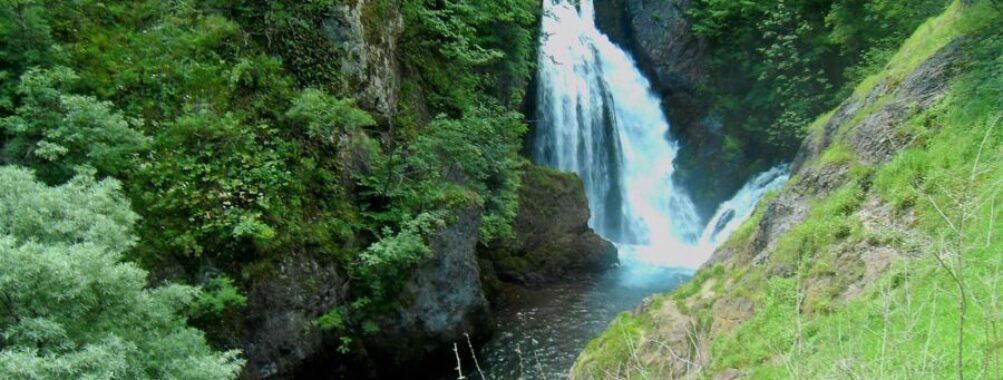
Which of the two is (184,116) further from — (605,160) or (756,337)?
(605,160)

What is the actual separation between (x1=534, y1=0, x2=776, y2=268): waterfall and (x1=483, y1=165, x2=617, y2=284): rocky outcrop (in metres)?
2.03

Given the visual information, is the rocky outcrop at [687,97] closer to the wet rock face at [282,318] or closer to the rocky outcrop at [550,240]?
the rocky outcrop at [550,240]

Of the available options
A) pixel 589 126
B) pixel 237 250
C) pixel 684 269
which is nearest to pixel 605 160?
pixel 589 126

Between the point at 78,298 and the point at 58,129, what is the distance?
274 cm

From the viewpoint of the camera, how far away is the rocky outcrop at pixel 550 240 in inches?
663

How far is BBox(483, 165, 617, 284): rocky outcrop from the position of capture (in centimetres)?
1683

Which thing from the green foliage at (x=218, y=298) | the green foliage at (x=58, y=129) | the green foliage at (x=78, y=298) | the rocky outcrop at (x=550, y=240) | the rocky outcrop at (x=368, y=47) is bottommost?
the rocky outcrop at (x=550, y=240)

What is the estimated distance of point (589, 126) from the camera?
22.5 meters

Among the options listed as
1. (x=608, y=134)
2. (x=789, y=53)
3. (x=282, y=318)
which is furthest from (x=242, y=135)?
(x=789, y=53)

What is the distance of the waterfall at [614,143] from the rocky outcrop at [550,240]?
2.03 m

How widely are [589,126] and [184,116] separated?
51.5ft

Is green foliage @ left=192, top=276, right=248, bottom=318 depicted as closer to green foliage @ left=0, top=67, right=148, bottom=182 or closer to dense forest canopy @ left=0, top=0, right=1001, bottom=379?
dense forest canopy @ left=0, top=0, right=1001, bottom=379

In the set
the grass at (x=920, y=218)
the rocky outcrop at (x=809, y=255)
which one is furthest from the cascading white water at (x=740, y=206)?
the grass at (x=920, y=218)

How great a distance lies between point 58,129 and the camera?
279 inches
